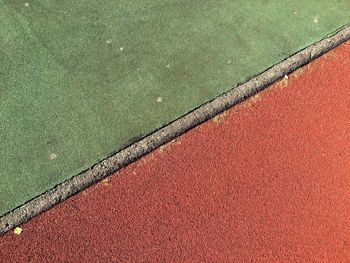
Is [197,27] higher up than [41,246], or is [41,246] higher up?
[197,27]

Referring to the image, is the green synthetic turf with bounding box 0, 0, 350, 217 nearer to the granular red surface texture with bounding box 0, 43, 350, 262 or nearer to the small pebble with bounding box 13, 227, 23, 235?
the small pebble with bounding box 13, 227, 23, 235

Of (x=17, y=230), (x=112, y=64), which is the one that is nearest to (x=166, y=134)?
(x=112, y=64)

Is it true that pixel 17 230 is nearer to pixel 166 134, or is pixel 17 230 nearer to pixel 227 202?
pixel 166 134

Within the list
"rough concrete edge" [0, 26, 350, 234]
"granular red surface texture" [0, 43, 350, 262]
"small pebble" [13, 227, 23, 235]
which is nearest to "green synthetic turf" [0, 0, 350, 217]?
"rough concrete edge" [0, 26, 350, 234]

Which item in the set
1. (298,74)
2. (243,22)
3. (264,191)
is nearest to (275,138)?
(264,191)

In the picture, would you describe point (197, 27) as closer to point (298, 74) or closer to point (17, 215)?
point (298, 74)

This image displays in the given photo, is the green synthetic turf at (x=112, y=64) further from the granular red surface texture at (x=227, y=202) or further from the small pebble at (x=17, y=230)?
the granular red surface texture at (x=227, y=202)

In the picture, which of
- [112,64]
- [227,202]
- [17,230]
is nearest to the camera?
[17,230]
